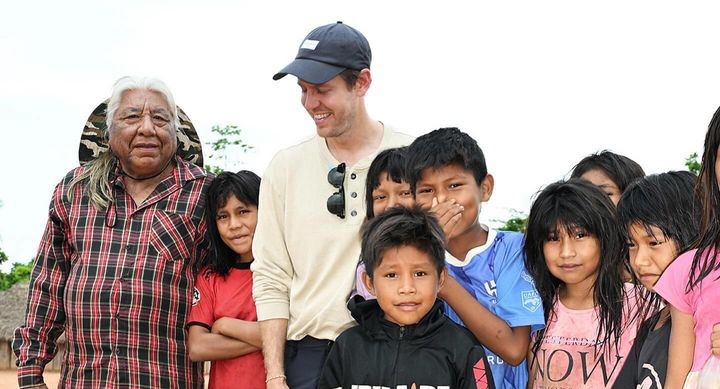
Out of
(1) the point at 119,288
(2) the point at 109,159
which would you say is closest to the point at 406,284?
(1) the point at 119,288

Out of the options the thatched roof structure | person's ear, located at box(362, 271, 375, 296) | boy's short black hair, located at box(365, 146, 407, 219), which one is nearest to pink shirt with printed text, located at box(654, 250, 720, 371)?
person's ear, located at box(362, 271, 375, 296)

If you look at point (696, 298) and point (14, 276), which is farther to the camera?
point (14, 276)

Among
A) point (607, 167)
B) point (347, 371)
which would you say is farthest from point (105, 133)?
point (607, 167)

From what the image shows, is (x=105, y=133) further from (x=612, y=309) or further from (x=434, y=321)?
(x=612, y=309)

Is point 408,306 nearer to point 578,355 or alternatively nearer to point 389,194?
point 389,194

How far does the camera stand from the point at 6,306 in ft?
67.6

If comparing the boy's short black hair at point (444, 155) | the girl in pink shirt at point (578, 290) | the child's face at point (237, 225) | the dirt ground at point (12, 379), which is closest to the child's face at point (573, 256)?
the girl in pink shirt at point (578, 290)

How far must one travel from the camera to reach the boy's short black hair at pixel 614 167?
5.64 metres

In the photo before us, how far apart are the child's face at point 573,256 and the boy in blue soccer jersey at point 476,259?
154mm

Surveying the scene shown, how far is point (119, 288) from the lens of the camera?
16.8 ft

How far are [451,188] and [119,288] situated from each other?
6.16 ft

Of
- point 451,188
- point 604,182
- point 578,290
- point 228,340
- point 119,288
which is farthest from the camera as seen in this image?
point 604,182

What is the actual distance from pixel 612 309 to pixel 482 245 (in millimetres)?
638

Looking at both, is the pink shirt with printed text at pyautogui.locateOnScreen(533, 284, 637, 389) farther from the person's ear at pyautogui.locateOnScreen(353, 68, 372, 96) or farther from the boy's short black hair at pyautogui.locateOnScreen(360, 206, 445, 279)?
the person's ear at pyautogui.locateOnScreen(353, 68, 372, 96)
